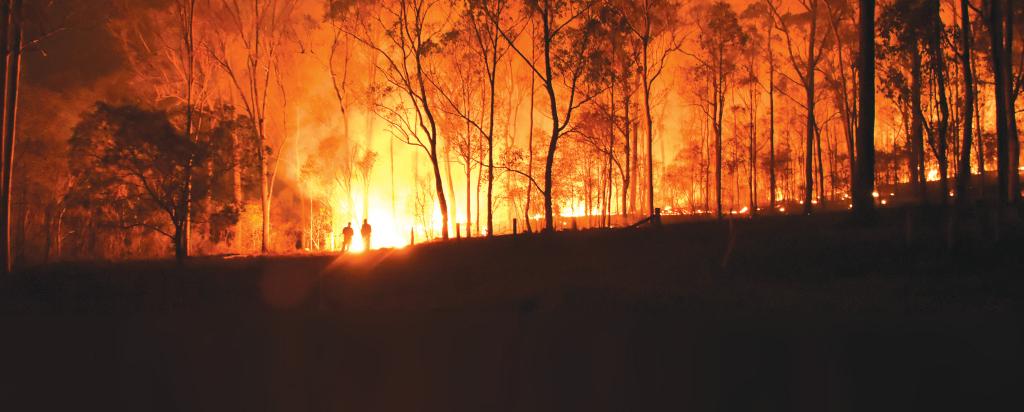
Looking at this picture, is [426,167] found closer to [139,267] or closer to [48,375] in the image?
[139,267]

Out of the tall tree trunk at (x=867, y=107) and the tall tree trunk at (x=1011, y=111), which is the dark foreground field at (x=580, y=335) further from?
the tall tree trunk at (x=1011, y=111)

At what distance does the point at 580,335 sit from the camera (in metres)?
8.73

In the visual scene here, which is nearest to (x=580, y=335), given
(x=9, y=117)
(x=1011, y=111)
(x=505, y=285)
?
(x=505, y=285)

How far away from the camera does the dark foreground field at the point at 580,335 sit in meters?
6.22

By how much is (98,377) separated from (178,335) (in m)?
2.51

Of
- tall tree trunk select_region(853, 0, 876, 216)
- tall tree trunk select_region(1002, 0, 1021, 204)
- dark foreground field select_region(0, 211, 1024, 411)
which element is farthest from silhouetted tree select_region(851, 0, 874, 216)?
tall tree trunk select_region(1002, 0, 1021, 204)

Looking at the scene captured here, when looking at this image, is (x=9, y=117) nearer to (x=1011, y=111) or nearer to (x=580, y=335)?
(x=580, y=335)

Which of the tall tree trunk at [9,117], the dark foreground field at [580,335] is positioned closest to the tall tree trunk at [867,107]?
the dark foreground field at [580,335]

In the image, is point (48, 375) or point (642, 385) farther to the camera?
point (48, 375)

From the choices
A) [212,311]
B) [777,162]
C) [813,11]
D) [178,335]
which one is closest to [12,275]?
[212,311]

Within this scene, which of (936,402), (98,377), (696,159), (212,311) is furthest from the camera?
(696,159)

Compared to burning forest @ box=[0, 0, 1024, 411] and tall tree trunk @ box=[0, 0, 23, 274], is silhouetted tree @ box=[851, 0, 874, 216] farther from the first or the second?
tall tree trunk @ box=[0, 0, 23, 274]

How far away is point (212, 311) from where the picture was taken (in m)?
13.3

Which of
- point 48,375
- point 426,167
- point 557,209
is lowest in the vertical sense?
point 48,375
